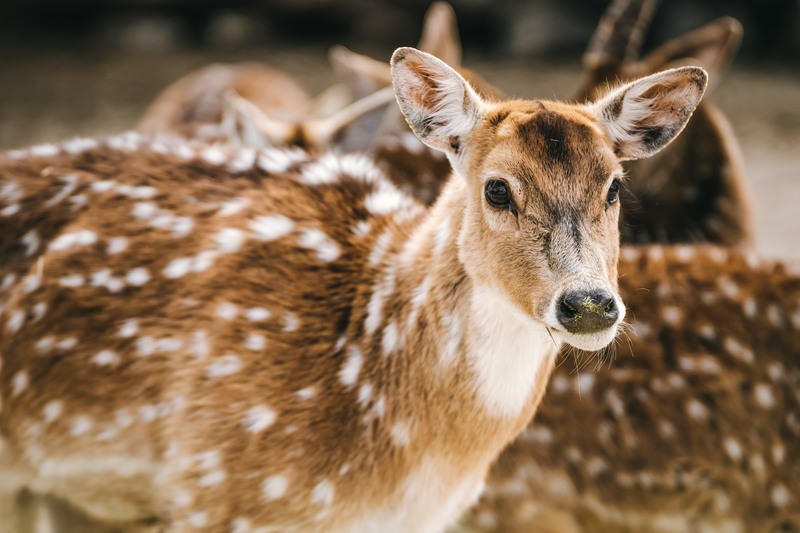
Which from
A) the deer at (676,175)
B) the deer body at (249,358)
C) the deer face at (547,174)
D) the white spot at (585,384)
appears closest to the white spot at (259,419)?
the deer body at (249,358)

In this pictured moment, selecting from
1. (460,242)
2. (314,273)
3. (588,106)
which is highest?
(588,106)

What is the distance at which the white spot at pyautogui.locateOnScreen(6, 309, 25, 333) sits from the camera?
2.35 m

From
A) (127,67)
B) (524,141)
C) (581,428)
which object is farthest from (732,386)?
(127,67)

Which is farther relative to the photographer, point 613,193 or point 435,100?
point 435,100

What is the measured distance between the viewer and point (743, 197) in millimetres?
3826

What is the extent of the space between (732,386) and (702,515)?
409 millimetres

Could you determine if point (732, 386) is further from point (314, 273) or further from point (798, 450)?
point (314, 273)

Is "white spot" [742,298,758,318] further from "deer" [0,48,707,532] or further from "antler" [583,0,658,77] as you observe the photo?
"antler" [583,0,658,77]

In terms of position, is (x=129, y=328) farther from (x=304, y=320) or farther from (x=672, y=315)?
(x=672, y=315)

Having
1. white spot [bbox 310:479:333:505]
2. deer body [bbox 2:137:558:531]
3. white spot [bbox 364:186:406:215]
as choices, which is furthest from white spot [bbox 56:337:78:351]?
white spot [bbox 364:186:406:215]

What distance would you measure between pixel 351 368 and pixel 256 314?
271mm

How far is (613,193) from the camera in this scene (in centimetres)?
199

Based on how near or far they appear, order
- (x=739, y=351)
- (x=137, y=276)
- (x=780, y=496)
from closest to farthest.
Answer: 1. (x=137, y=276)
2. (x=780, y=496)
3. (x=739, y=351)

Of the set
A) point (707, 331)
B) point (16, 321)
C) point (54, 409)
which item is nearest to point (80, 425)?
point (54, 409)
